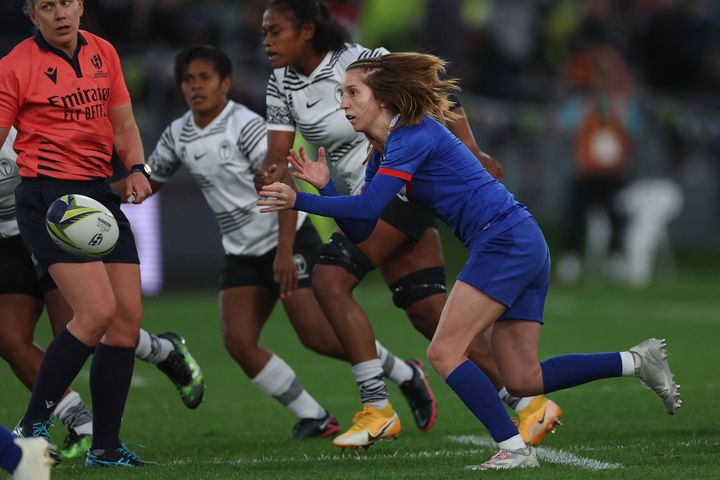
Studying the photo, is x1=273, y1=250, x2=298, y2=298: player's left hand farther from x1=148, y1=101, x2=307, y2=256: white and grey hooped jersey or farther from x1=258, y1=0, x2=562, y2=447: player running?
x1=148, y1=101, x2=307, y2=256: white and grey hooped jersey

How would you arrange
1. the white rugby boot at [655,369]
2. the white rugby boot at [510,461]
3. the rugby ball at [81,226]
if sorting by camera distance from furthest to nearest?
the white rugby boot at [655,369]
the rugby ball at [81,226]
the white rugby boot at [510,461]

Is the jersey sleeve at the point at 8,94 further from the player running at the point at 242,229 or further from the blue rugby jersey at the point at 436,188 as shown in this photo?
the player running at the point at 242,229

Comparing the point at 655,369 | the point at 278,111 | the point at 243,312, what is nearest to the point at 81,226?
the point at 278,111

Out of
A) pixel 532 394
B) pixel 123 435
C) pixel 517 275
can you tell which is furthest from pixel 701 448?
pixel 123 435

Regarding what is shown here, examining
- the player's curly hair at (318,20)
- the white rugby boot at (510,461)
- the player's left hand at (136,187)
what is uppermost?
the player's curly hair at (318,20)

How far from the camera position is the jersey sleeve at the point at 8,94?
633 cm

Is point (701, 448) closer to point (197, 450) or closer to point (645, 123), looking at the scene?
point (197, 450)

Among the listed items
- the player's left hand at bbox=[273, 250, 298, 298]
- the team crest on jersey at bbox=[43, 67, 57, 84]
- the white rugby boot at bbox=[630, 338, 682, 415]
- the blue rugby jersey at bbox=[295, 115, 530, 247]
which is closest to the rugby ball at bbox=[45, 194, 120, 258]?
the team crest on jersey at bbox=[43, 67, 57, 84]

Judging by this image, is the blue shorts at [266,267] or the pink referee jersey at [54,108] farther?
the blue shorts at [266,267]

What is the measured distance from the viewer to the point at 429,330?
7852 millimetres

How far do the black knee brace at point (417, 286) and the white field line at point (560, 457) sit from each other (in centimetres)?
81

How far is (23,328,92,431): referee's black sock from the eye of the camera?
21.1 ft

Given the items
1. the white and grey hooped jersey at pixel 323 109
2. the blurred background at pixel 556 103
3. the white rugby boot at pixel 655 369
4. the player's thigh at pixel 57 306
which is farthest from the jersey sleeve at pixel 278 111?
the blurred background at pixel 556 103

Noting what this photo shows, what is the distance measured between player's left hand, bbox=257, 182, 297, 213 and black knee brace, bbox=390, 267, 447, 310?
182cm
